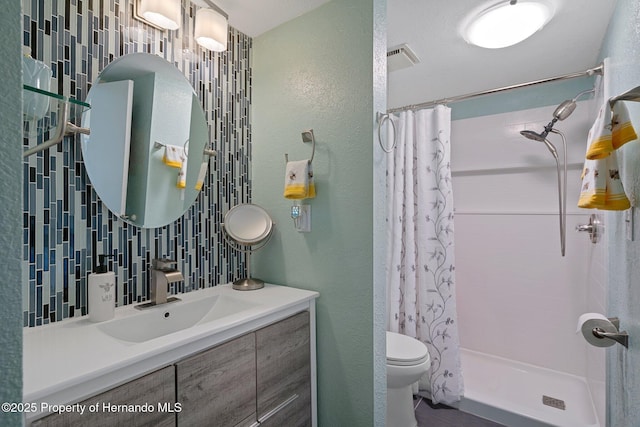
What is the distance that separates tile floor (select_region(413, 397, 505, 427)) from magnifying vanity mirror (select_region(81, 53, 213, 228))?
195cm

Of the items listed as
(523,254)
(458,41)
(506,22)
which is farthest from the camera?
(523,254)

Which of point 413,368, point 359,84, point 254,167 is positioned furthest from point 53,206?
point 413,368

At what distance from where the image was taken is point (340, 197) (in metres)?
1.51

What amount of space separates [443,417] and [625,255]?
151 centimetres

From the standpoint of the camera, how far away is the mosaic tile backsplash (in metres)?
1.06

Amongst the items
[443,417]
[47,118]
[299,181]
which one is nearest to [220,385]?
[299,181]

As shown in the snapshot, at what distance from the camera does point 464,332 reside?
2.78 meters

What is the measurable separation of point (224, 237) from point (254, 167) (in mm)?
457

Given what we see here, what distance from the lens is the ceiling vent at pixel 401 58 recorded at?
188cm

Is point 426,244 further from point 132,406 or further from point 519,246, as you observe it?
point 132,406

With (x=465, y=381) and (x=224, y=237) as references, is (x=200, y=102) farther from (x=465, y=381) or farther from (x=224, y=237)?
(x=465, y=381)

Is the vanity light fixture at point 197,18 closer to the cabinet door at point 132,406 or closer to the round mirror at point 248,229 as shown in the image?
the round mirror at point 248,229

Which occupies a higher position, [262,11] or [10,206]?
[262,11]

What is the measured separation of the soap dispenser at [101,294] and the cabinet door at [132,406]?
1.30 feet
